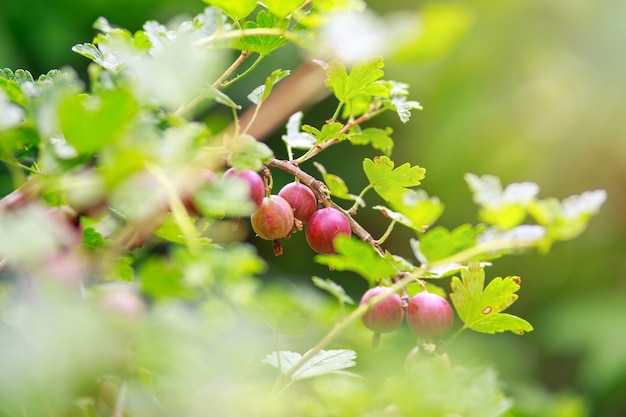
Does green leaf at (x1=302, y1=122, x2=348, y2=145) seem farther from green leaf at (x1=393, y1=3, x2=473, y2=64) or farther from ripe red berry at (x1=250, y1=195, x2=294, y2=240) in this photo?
green leaf at (x1=393, y1=3, x2=473, y2=64)

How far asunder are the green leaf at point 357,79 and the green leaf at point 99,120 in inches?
7.9

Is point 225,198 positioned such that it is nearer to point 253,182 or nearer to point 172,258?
point 172,258

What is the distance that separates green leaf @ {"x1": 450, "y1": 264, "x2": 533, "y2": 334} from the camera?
0.38m

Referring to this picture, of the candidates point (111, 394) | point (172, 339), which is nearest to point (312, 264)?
point (111, 394)

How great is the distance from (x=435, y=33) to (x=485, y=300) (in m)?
0.21

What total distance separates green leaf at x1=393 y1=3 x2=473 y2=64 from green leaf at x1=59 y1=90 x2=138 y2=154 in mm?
Answer: 83

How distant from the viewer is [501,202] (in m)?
0.25

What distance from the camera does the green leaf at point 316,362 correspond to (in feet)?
1.13

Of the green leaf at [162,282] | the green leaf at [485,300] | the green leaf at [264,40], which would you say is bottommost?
the green leaf at [485,300]

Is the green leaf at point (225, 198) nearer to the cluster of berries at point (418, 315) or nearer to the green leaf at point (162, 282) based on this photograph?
the green leaf at point (162, 282)

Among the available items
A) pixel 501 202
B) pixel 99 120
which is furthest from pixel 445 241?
pixel 99 120

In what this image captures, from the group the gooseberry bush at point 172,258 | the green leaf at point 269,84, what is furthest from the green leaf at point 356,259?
the green leaf at point 269,84

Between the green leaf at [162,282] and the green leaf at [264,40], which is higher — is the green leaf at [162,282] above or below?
below

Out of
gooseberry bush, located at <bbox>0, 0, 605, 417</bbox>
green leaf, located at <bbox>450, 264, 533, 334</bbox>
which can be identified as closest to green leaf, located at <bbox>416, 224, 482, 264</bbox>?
gooseberry bush, located at <bbox>0, 0, 605, 417</bbox>
